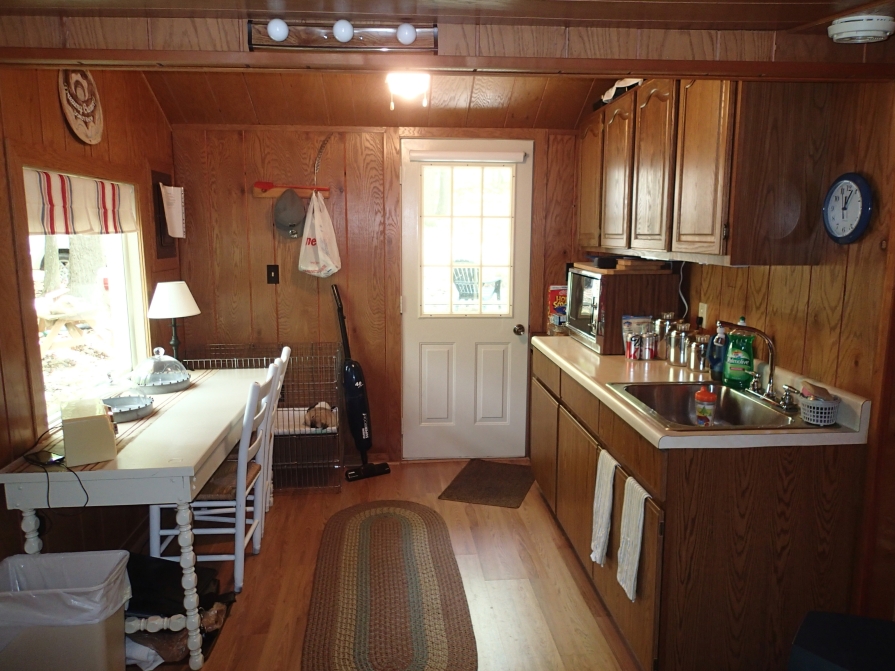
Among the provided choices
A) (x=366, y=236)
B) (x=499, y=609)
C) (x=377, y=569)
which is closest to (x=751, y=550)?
(x=499, y=609)

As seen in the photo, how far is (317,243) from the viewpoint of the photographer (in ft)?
12.7

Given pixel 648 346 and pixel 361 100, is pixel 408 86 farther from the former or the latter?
pixel 648 346

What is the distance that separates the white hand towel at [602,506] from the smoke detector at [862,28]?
147 centimetres

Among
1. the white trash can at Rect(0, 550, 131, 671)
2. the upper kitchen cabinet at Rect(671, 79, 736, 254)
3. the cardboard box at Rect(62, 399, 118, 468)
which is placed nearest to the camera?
the white trash can at Rect(0, 550, 131, 671)

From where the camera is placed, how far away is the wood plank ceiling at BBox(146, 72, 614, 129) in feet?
11.7

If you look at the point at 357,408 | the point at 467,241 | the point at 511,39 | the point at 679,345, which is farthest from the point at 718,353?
the point at 357,408

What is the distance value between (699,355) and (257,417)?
1.86m

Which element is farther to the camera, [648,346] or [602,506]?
[648,346]

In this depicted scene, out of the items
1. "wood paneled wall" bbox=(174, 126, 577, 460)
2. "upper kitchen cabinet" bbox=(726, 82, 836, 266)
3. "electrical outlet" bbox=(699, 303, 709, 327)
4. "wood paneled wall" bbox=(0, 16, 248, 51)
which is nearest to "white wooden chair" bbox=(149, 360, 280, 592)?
"wood paneled wall" bbox=(174, 126, 577, 460)

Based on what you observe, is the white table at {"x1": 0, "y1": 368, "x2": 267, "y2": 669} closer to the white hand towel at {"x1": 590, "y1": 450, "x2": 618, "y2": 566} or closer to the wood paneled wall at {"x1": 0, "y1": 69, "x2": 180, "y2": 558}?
the wood paneled wall at {"x1": 0, "y1": 69, "x2": 180, "y2": 558}

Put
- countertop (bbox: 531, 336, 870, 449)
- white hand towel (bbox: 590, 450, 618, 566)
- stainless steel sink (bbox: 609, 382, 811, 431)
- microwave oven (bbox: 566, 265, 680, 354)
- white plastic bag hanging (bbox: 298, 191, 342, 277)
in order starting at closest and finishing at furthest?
countertop (bbox: 531, 336, 870, 449) < stainless steel sink (bbox: 609, 382, 811, 431) < white hand towel (bbox: 590, 450, 618, 566) < microwave oven (bbox: 566, 265, 680, 354) < white plastic bag hanging (bbox: 298, 191, 342, 277)

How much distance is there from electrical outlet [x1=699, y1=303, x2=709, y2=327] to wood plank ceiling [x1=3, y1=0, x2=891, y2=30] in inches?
60.3

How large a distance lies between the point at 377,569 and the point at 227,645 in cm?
71

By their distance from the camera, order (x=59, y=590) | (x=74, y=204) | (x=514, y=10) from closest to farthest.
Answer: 1. (x=514, y=10)
2. (x=59, y=590)
3. (x=74, y=204)
